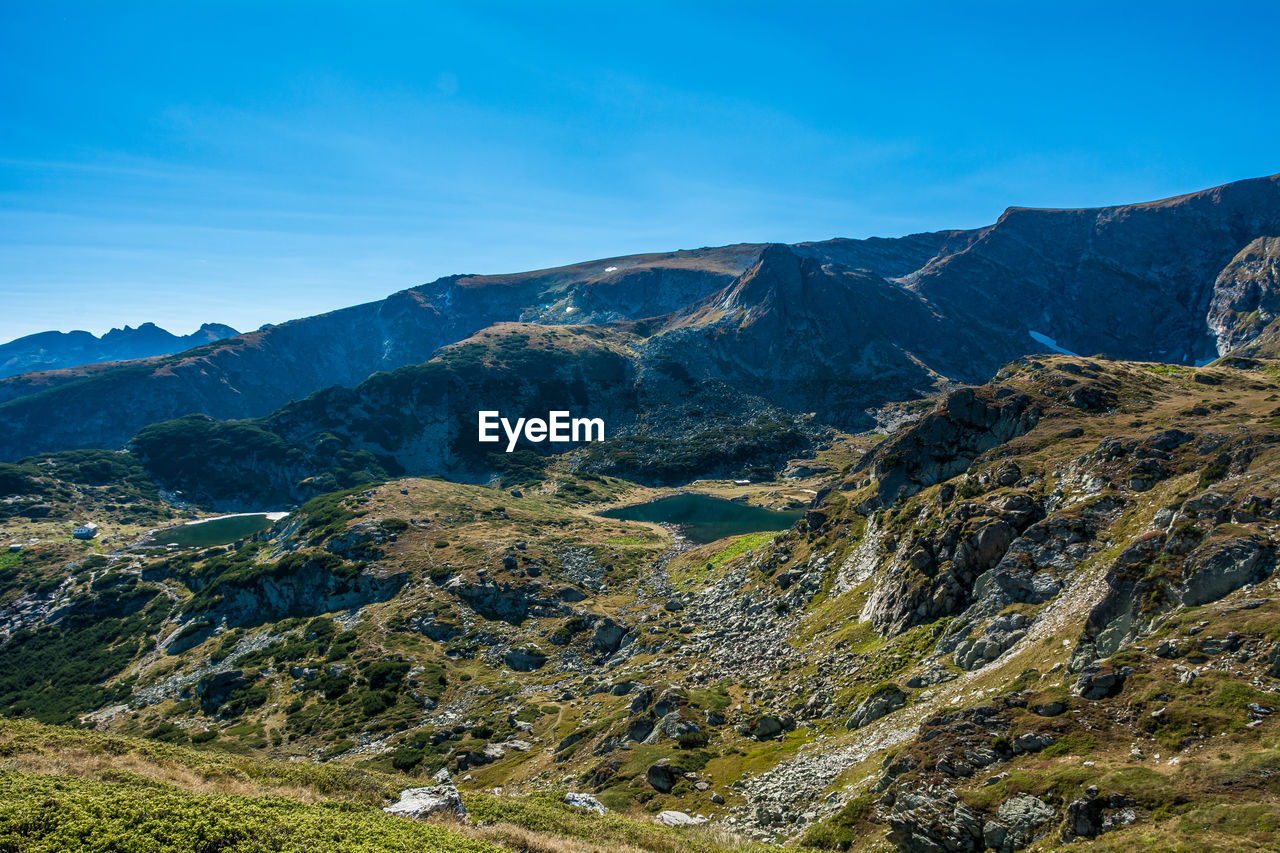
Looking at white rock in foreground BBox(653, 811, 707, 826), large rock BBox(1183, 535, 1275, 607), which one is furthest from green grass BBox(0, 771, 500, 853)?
large rock BBox(1183, 535, 1275, 607)

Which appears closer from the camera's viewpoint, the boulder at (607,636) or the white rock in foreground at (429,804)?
the white rock in foreground at (429,804)

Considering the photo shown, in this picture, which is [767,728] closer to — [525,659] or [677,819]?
[677,819]

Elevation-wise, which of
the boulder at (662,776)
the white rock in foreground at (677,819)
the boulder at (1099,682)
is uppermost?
the boulder at (1099,682)

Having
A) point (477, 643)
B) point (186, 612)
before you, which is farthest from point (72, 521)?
point (477, 643)

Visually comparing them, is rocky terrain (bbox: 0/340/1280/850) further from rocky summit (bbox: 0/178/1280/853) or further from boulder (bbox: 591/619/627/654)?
boulder (bbox: 591/619/627/654)

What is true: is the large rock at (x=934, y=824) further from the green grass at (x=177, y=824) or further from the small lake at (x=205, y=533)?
the small lake at (x=205, y=533)

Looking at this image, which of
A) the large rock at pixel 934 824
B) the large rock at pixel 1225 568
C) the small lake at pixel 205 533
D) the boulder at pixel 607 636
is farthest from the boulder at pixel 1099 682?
the small lake at pixel 205 533

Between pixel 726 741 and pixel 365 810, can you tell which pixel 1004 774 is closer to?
pixel 726 741
